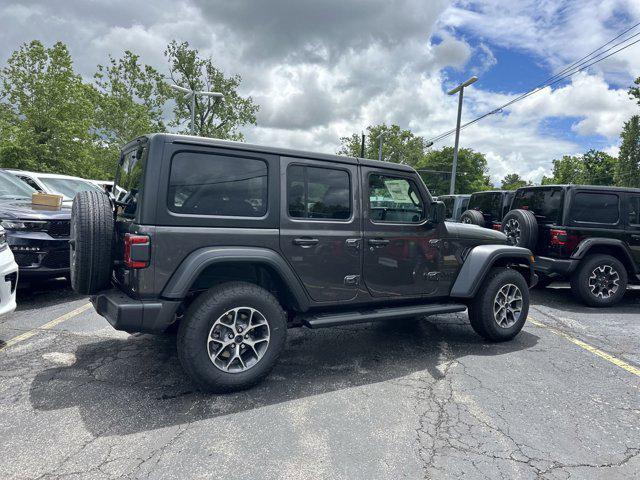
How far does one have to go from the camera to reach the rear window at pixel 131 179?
3105mm

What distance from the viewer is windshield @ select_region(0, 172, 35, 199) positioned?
20.6 feet

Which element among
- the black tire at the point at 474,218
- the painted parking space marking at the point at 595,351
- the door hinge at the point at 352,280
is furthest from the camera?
the black tire at the point at 474,218

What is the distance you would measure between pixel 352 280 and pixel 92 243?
214 centimetres

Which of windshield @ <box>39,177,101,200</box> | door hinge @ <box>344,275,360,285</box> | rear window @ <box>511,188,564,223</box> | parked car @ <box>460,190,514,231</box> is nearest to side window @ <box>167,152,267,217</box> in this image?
door hinge @ <box>344,275,360,285</box>

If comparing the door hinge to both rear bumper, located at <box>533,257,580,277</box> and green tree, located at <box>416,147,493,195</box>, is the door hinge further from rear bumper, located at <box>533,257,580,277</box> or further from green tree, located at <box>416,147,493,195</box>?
green tree, located at <box>416,147,493,195</box>

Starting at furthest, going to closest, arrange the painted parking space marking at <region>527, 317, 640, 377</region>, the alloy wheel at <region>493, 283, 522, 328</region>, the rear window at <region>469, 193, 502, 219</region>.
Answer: the rear window at <region>469, 193, 502, 219</region> → the alloy wheel at <region>493, 283, 522, 328</region> → the painted parking space marking at <region>527, 317, 640, 377</region>

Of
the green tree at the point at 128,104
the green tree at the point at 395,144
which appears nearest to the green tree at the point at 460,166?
the green tree at the point at 395,144

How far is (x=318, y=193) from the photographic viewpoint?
11.9 ft

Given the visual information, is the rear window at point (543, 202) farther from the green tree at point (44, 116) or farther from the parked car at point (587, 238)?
the green tree at point (44, 116)

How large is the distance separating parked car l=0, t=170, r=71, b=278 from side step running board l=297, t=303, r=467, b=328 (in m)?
3.71

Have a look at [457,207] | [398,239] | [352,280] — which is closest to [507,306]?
[398,239]

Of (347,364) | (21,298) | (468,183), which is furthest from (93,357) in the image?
(468,183)

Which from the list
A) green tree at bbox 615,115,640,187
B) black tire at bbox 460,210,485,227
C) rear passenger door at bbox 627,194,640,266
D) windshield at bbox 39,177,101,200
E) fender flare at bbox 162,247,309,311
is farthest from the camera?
green tree at bbox 615,115,640,187

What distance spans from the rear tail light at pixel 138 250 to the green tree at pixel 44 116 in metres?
16.6
